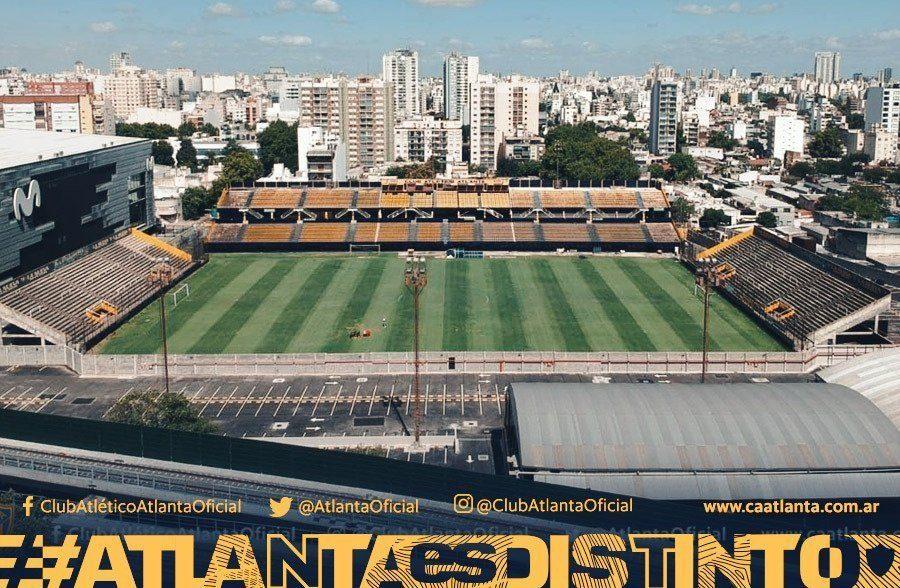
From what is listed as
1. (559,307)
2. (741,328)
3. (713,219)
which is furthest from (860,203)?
(559,307)

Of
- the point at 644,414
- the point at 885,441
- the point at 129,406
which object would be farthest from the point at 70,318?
the point at 885,441

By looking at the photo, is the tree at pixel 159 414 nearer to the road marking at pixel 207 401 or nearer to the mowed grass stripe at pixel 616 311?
the road marking at pixel 207 401

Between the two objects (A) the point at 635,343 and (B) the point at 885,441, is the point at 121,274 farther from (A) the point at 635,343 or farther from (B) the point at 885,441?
(B) the point at 885,441

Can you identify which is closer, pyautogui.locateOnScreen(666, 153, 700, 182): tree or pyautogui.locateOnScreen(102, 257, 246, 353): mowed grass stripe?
pyautogui.locateOnScreen(102, 257, 246, 353): mowed grass stripe

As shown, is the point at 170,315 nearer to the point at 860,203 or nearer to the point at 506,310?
the point at 506,310

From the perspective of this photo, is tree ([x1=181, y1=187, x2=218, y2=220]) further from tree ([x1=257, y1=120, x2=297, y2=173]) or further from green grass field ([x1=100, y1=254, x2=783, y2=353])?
tree ([x1=257, y1=120, x2=297, y2=173])

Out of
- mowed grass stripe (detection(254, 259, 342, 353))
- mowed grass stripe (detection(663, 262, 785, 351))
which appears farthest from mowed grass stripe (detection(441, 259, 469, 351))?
mowed grass stripe (detection(663, 262, 785, 351))
